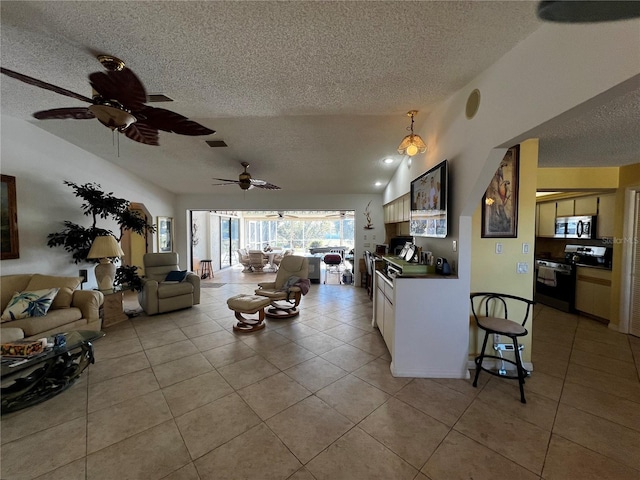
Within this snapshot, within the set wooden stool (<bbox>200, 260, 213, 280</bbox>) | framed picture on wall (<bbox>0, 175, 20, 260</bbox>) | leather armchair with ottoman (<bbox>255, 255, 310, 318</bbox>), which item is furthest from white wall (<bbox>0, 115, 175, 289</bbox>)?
wooden stool (<bbox>200, 260, 213, 280</bbox>)

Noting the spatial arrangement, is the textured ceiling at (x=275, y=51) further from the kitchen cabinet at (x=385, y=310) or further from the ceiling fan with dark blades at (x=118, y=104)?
the kitchen cabinet at (x=385, y=310)

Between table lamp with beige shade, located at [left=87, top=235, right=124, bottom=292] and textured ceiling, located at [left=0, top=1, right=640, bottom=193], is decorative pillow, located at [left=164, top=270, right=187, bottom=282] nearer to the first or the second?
table lamp with beige shade, located at [left=87, top=235, right=124, bottom=292]

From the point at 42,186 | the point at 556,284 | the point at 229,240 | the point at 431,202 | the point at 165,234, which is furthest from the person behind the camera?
the point at 229,240

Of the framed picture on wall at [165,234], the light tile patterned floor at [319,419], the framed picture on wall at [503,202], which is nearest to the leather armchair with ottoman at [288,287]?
the light tile patterned floor at [319,419]

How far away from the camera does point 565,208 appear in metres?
4.47

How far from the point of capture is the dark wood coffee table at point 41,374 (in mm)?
1863

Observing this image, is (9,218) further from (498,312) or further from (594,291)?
(594,291)

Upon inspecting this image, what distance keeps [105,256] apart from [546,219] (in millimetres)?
8001

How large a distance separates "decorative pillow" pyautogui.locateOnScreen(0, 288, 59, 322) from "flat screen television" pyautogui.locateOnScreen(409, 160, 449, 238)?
455 centimetres

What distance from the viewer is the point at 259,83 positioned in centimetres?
196

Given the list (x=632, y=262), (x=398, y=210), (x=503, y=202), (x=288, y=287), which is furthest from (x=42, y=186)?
(x=632, y=262)

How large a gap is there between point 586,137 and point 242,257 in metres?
8.66

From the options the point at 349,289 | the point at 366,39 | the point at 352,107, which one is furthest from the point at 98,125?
the point at 349,289

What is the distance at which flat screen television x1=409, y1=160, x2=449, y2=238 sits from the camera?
7.99 ft
